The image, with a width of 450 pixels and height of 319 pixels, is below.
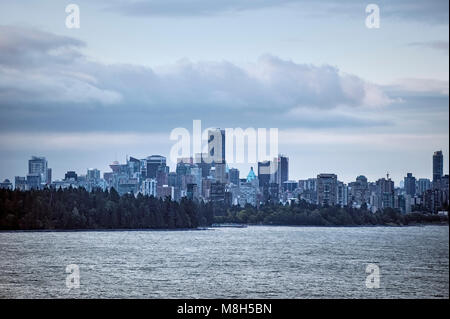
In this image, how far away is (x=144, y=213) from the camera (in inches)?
3824

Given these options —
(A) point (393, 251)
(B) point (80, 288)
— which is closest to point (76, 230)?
(A) point (393, 251)

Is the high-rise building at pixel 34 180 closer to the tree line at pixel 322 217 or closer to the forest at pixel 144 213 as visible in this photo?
the forest at pixel 144 213

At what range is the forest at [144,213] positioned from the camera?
3369 inches

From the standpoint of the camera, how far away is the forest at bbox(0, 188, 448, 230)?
85562 mm

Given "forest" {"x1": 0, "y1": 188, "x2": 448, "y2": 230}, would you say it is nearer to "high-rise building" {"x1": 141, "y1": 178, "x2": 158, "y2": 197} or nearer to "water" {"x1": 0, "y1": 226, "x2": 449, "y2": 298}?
"water" {"x1": 0, "y1": 226, "x2": 449, "y2": 298}

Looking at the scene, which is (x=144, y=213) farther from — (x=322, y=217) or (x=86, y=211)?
(x=322, y=217)

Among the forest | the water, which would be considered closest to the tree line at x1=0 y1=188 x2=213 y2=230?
the forest

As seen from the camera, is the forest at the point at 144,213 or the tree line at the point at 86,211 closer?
the tree line at the point at 86,211

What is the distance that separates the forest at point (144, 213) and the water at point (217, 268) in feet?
27.6

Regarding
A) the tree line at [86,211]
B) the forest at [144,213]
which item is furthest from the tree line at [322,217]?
the tree line at [86,211]

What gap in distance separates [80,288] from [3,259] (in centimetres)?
1798

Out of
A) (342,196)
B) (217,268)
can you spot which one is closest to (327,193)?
(342,196)

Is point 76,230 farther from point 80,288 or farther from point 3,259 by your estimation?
point 80,288
